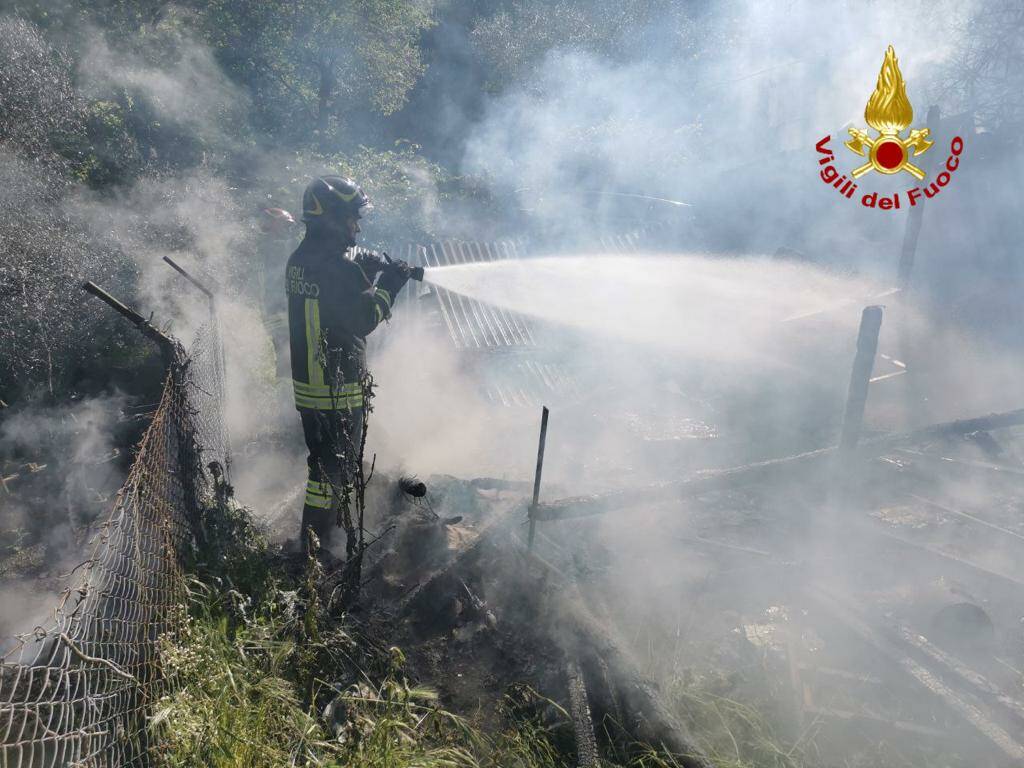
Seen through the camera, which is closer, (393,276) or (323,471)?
(323,471)

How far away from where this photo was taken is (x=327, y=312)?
4.14m

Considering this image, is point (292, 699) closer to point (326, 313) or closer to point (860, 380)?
point (326, 313)

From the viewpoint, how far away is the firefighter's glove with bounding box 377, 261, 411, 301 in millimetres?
4375

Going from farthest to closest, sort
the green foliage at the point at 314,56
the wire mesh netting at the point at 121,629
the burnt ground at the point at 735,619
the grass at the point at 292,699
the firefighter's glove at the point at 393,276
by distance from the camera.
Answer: the green foliage at the point at 314,56 < the firefighter's glove at the point at 393,276 < the burnt ground at the point at 735,619 < the grass at the point at 292,699 < the wire mesh netting at the point at 121,629

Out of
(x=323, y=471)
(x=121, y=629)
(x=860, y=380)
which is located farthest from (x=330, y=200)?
(x=860, y=380)

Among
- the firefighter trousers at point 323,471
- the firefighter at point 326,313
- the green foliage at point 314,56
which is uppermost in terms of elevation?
the green foliage at point 314,56

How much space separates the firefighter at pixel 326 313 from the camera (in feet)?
13.4

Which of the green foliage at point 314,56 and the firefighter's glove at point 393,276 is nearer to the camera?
the firefighter's glove at point 393,276

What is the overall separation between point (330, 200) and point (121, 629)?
2594 millimetres

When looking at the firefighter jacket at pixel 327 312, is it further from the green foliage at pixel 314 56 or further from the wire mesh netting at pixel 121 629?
the green foliage at pixel 314 56

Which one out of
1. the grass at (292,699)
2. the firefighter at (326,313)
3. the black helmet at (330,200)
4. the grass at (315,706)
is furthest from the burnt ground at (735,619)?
the black helmet at (330,200)

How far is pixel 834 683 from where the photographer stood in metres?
3.76

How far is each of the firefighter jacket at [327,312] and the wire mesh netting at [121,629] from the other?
0.68m

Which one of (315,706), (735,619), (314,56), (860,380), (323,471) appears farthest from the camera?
(314,56)
